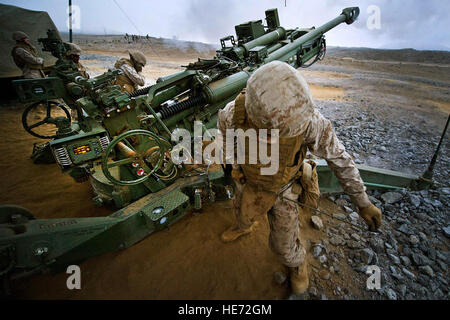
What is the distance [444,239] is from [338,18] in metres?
5.45

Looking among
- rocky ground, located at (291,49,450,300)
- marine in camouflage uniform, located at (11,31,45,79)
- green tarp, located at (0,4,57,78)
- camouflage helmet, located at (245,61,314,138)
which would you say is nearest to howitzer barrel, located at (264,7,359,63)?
rocky ground, located at (291,49,450,300)

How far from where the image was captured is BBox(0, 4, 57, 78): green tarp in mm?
6684

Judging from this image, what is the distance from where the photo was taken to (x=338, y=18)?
18.1 ft

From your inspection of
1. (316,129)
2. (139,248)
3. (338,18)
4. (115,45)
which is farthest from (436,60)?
(115,45)

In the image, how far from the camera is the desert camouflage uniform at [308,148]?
51.9 inches

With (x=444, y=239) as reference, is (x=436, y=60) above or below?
below

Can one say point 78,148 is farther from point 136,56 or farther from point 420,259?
point 420,259

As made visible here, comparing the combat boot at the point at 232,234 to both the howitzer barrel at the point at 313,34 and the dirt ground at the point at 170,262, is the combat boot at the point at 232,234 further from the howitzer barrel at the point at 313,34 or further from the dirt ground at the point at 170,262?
the howitzer barrel at the point at 313,34

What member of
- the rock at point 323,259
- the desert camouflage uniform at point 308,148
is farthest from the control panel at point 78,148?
the rock at point 323,259

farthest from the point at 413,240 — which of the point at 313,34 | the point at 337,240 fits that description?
the point at 313,34

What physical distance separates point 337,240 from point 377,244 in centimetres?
40

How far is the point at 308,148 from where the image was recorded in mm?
1743

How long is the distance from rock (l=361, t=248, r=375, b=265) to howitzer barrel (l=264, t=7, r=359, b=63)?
11.3ft
